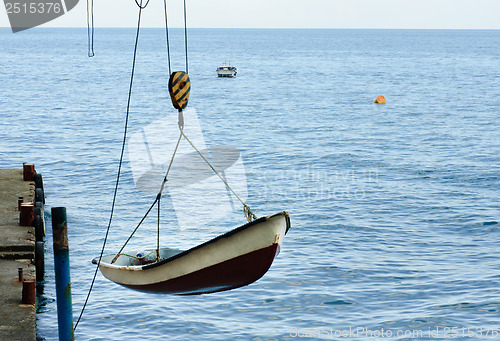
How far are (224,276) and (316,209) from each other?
19.7 meters

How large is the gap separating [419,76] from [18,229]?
366 ft

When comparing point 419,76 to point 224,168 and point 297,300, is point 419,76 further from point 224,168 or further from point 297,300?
point 297,300

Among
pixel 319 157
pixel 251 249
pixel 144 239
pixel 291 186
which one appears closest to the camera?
pixel 251 249

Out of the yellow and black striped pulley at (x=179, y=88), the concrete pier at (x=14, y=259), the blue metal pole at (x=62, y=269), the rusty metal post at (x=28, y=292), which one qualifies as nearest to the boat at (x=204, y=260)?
the yellow and black striped pulley at (x=179, y=88)

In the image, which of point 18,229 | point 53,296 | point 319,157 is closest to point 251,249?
point 18,229

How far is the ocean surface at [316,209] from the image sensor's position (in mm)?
20359

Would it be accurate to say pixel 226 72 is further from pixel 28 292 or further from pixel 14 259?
pixel 28 292

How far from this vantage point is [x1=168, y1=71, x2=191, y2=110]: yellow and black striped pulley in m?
14.0

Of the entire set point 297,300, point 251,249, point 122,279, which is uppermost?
point 251,249

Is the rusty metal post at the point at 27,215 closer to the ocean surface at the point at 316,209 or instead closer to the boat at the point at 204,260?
the ocean surface at the point at 316,209

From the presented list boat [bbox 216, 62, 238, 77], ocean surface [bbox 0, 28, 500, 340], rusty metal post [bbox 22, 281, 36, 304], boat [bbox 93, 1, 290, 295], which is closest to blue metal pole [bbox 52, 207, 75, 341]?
rusty metal post [bbox 22, 281, 36, 304]

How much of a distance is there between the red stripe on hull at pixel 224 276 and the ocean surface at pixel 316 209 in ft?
17.8

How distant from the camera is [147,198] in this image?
3494cm

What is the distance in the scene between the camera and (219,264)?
13031 mm
